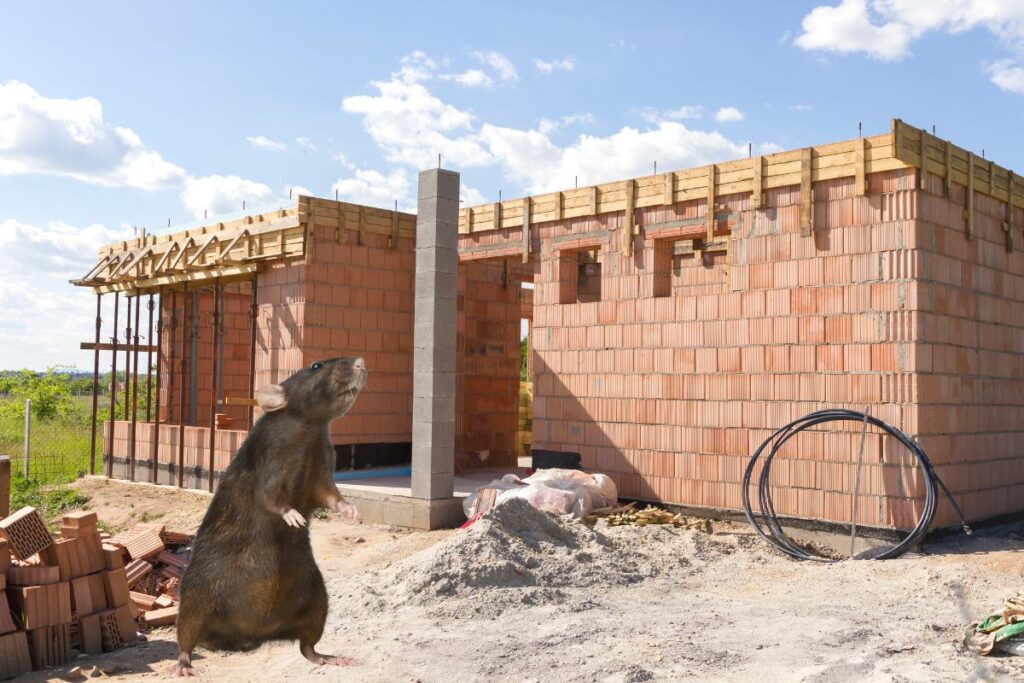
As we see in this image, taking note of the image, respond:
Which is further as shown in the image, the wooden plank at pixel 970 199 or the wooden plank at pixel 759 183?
the wooden plank at pixel 759 183

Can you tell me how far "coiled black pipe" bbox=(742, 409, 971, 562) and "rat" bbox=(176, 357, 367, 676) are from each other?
868 centimetres

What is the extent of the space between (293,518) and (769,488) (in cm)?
966

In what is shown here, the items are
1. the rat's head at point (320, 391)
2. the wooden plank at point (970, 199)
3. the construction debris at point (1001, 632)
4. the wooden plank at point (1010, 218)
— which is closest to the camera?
the rat's head at point (320, 391)

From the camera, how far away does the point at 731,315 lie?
11.6m

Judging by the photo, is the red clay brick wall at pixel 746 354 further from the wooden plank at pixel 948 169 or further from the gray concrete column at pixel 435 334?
the gray concrete column at pixel 435 334

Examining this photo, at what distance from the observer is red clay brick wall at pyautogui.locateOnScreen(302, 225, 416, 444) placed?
47.5 ft

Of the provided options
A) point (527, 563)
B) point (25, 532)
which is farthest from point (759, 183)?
point (25, 532)

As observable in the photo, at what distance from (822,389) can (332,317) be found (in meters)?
7.56

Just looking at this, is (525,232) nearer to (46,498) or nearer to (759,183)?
(759,183)

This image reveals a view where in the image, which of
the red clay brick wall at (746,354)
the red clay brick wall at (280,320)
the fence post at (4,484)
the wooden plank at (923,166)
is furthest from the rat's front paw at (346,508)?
the red clay brick wall at (280,320)

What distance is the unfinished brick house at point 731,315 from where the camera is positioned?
10430 millimetres

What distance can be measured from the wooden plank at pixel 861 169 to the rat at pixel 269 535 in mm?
9305

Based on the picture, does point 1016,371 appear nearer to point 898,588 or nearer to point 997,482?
point 997,482

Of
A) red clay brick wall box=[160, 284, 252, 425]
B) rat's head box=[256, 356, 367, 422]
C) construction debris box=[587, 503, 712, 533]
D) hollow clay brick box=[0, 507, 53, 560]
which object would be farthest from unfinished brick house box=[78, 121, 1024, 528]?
rat's head box=[256, 356, 367, 422]
